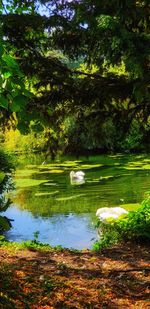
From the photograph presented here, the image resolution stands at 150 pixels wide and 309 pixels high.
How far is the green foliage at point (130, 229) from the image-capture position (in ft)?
24.0

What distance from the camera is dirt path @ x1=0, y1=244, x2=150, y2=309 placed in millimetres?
4125

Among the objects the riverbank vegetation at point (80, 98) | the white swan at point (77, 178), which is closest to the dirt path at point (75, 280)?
the riverbank vegetation at point (80, 98)

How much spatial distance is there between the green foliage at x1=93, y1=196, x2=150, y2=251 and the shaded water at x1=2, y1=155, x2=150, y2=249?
1.09 m

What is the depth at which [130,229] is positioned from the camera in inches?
295

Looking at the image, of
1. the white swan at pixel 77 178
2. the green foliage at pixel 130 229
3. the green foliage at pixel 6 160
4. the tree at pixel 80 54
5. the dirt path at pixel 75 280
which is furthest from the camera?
the white swan at pixel 77 178

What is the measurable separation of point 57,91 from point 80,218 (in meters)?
8.65

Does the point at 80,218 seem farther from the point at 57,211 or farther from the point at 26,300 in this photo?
the point at 26,300

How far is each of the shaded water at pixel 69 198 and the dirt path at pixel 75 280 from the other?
2667 millimetres

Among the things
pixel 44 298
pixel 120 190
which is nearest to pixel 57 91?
pixel 44 298

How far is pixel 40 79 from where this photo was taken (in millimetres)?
5273

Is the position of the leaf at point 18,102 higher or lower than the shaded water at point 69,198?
higher

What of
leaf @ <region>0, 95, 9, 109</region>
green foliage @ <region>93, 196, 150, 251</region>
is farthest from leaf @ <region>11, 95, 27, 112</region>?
green foliage @ <region>93, 196, 150, 251</region>

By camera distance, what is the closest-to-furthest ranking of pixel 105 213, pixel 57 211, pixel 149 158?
pixel 105 213 → pixel 57 211 → pixel 149 158

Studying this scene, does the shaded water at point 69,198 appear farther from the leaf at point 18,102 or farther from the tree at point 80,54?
the leaf at point 18,102
